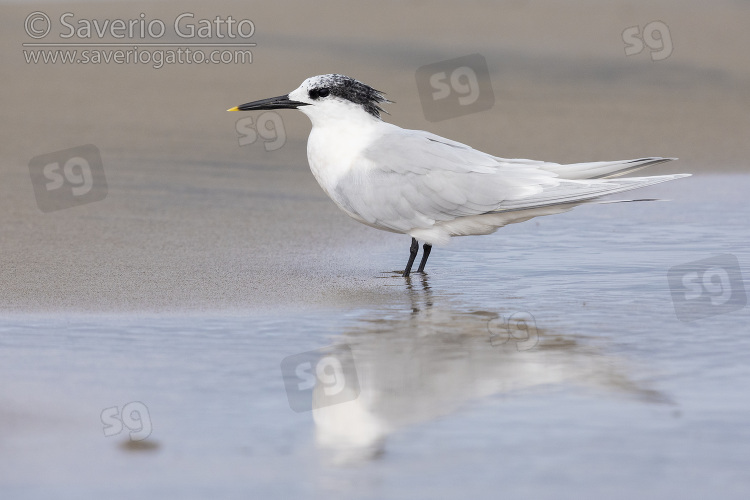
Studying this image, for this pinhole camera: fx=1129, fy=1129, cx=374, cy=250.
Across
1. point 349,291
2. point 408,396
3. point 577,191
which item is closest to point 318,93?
point 349,291

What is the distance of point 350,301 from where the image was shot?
15.4 feet

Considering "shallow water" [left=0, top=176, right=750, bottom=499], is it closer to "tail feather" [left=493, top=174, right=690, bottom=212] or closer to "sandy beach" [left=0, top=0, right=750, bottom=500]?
"sandy beach" [left=0, top=0, right=750, bottom=500]

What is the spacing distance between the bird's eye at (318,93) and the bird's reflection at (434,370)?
1.64 m

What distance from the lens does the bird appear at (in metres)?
5.17

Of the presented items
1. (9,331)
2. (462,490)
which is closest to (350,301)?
(9,331)

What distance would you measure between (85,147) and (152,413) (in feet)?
16.0

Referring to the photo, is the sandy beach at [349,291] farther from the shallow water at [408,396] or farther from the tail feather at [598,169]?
the tail feather at [598,169]

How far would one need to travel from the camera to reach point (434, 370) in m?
3.61

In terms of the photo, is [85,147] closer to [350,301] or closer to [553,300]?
[350,301]

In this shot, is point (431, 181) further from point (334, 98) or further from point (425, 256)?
point (334, 98)

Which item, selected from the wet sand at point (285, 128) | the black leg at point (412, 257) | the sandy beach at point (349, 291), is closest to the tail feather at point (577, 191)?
the sandy beach at point (349, 291)

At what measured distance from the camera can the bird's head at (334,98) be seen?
5719 millimetres

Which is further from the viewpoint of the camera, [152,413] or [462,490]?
[152,413]

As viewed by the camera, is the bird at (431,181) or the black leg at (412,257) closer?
the bird at (431,181)
